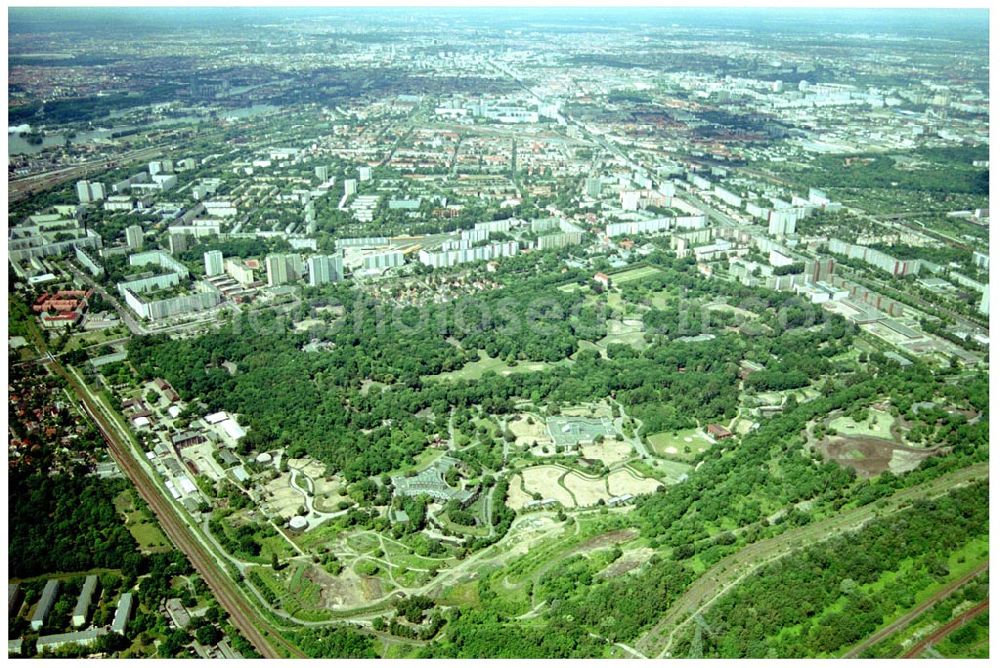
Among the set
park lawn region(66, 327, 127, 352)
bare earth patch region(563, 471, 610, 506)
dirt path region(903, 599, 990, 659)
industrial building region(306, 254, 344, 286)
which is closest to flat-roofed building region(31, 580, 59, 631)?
bare earth patch region(563, 471, 610, 506)

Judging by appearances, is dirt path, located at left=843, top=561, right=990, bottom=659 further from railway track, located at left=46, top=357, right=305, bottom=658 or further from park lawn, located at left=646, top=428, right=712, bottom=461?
railway track, located at left=46, top=357, right=305, bottom=658

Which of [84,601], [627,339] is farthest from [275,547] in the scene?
[627,339]

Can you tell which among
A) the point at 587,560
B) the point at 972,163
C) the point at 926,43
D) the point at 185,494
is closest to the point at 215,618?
the point at 185,494

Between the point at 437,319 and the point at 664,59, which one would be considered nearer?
the point at 437,319

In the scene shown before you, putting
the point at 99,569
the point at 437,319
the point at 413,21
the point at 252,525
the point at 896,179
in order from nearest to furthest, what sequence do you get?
the point at 99,569 < the point at 252,525 < the point at 437,319 < the point at 896,179 < the point at 413,21

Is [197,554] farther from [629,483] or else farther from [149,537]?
[629,483]

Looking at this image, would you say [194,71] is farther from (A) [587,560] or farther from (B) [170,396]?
(A) [587,560]

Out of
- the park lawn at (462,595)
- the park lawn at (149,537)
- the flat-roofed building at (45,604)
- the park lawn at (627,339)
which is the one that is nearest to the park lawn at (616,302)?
the park lawn at (627,339)
